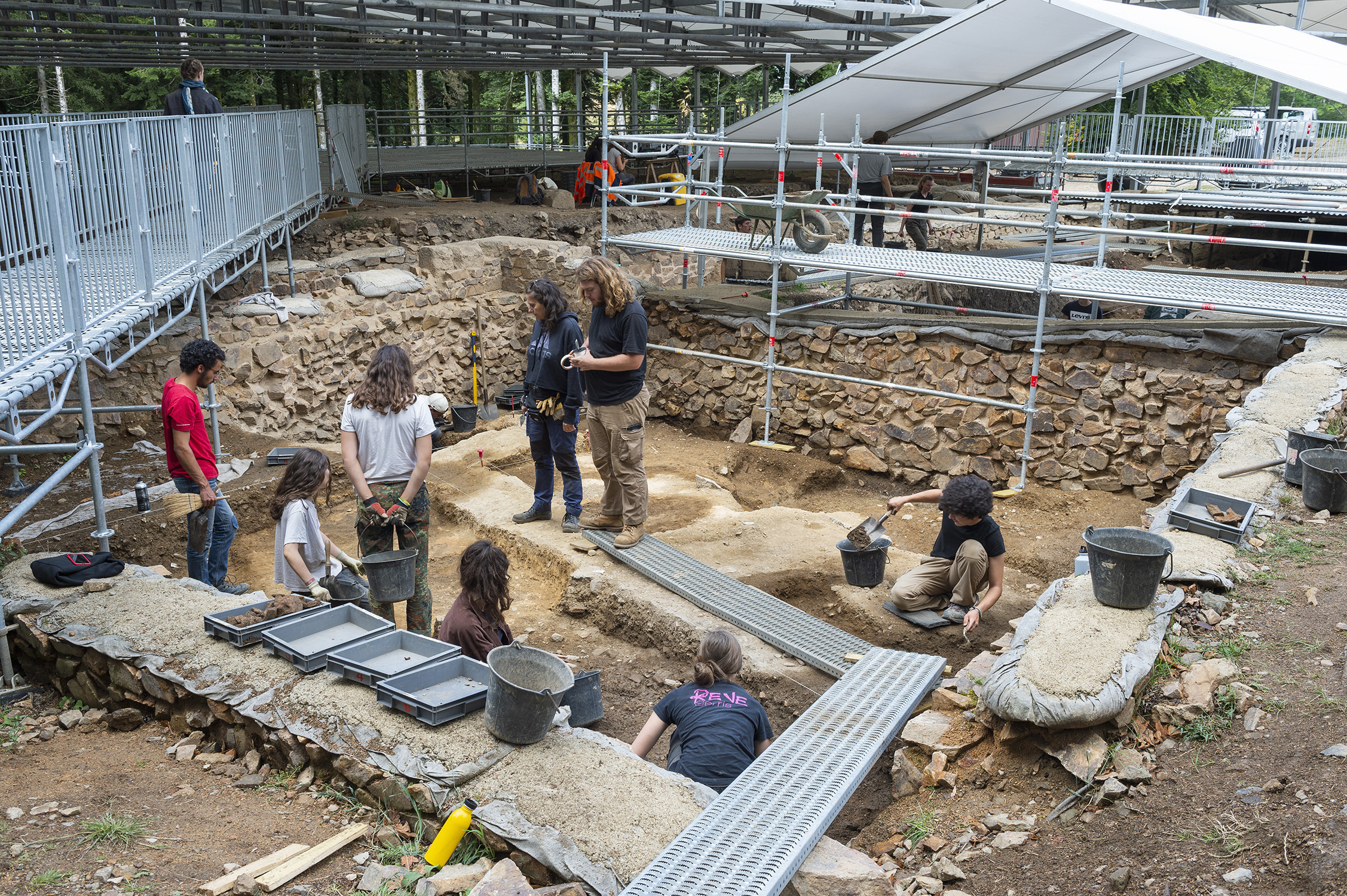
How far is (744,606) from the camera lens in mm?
5875

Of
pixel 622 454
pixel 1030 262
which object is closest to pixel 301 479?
pixel 622 454

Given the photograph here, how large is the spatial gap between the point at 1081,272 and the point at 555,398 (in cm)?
532

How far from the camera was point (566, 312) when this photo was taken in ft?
20.3

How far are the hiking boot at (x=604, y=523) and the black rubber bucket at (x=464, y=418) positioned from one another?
4.96 metres

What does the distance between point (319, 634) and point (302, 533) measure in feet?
2.89

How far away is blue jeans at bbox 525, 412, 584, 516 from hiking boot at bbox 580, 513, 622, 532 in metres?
0.12

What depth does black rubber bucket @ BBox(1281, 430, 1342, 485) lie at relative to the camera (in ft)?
17.7

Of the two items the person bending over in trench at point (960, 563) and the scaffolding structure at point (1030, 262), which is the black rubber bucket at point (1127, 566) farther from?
the scaffolding structure at point (1030, 262)

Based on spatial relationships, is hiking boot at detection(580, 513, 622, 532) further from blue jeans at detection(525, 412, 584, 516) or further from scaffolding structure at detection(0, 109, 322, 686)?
scaffolding structure at detection(0, 109, 322, 686)

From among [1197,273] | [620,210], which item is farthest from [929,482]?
[620,210]

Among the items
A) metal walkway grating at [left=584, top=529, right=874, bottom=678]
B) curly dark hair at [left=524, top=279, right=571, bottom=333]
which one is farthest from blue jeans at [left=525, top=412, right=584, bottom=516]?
curly dark hair at [left=524, top=279, right=571, bottom=333]

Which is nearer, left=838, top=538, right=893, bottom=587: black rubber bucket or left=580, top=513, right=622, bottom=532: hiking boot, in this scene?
left=838, top=538, right=893, bottom=587: black rubber bucket

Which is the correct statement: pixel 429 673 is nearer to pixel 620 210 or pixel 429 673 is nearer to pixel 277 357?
pixel 277 357

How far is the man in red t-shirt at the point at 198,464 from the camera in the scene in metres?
5.44
